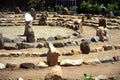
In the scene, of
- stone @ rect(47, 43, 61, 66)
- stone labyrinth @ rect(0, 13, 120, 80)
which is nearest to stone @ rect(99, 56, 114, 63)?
stone labyrinth @ rect(0, 13, 120, 80)

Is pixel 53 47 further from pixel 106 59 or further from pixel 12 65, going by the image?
pixel 106 59

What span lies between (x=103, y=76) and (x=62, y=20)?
1508cm

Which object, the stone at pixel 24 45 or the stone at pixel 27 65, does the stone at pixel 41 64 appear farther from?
the stone at pixel 24 45

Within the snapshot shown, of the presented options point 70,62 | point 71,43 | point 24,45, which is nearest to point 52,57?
point 70,62

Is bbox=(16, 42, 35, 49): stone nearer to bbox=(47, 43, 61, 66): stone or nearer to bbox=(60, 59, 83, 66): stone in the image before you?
bbox=(47, 43, 61, 66): stone

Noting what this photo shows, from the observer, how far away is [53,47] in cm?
1262

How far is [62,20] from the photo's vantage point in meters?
25.3

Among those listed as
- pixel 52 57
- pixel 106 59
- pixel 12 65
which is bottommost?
pixel 106 59

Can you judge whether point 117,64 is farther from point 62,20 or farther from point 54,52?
point 62,20

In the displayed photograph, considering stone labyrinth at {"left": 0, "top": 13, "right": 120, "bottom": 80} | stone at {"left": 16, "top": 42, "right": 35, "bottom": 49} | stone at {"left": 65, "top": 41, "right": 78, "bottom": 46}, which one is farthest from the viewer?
stone at {"left": 65, "top": 41, "right": 78, "bottom": 46}

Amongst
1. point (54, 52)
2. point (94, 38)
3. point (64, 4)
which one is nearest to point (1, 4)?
point (64, 4)

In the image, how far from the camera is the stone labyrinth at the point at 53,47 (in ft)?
40.8

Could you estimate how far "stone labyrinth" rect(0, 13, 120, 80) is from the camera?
1242 cm

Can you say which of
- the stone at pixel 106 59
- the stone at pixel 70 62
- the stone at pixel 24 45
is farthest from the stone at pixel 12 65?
the stone at pixel 24 45
